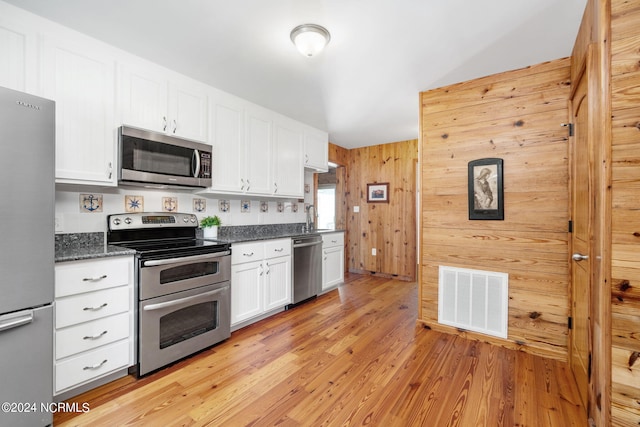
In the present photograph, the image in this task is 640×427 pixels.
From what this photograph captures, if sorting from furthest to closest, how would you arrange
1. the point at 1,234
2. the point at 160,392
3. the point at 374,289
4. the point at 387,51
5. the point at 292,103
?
the point at 374,289
the point at 292,103
the point at 387,51
the point at 160,392
the point at 1,234

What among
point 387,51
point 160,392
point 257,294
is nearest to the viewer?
point 160,392

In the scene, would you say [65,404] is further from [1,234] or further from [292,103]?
[292,103]

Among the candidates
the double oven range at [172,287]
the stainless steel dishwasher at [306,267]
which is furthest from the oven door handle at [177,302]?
the stainless steel dishwasher at [306,267]

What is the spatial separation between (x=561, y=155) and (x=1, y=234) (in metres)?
3.62

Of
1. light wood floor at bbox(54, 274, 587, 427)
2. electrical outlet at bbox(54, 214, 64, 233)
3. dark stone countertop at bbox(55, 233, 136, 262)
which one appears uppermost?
electrical outlet at bbox(54, 214, 64, 233)

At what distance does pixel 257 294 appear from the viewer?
291cm

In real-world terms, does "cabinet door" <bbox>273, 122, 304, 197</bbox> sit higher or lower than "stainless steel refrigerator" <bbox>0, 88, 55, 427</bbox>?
higher

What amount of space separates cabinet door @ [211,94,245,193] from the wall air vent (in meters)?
2.33

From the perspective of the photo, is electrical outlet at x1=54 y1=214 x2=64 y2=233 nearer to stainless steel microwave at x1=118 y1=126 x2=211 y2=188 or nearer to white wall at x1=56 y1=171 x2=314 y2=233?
white wall at x1=56 y1=171 x2=314 y2=233

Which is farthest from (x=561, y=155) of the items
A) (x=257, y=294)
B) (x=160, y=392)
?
(x=160, y=392)

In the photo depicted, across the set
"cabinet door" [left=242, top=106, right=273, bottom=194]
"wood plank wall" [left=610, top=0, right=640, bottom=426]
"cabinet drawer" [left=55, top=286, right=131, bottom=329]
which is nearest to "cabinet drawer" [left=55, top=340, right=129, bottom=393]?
"cabinet drawer" [left=55, top=286, right=131, bottom=329]

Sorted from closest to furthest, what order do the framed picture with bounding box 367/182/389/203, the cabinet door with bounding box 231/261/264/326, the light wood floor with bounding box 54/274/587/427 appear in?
1. the light wood floor with bounding box 54/274/587/427
2. the cabinet door with bounding box 231/261/264/326
3. the framed picture with bounding box 367/182/389/203

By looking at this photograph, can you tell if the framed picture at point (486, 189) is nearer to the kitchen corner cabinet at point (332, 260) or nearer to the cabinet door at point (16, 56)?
the kitchen corner cabinet at point (332, 260)

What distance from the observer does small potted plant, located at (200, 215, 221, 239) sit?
2.86 metres
